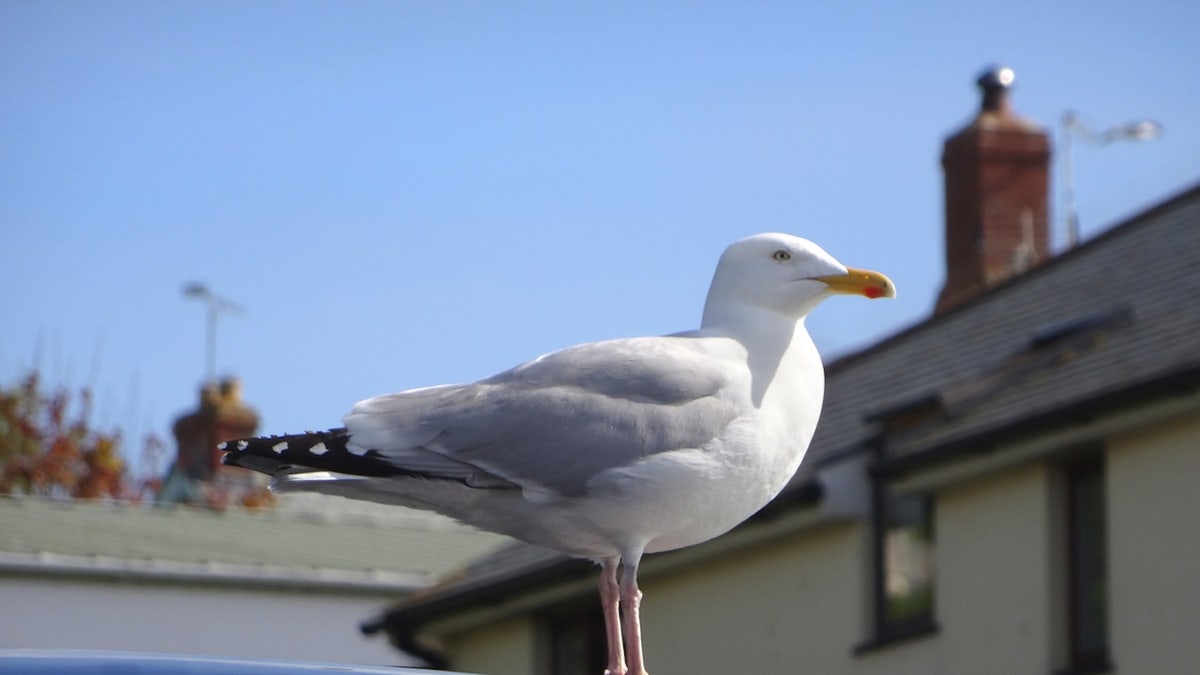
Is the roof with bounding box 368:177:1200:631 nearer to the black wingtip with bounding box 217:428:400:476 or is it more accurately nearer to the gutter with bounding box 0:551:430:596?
the gutter with bounding box 0:551:430:596

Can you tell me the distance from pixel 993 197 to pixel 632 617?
71.2ft

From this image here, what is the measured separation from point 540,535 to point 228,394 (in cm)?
3049

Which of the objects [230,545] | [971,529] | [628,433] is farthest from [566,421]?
[230,545]

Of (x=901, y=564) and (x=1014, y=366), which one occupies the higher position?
(x=1014, y=366)

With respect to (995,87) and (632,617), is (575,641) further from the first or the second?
(632,617)

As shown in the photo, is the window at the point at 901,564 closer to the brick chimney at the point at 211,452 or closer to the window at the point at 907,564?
the window at the point at 907,564

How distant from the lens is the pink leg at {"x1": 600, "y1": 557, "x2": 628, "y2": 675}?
22.1 feet

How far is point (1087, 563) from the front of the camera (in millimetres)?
17297

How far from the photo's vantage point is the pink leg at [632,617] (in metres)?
6.80

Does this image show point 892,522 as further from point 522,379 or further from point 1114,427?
point 522,379

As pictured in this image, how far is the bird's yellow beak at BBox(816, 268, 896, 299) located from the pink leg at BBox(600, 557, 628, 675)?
1.09 meters

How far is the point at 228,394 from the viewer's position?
37.1 metres

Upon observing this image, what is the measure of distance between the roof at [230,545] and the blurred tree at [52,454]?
48.9 ft

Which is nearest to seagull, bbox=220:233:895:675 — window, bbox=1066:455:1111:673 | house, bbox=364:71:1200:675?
house, bbox=364:71:1200:675
